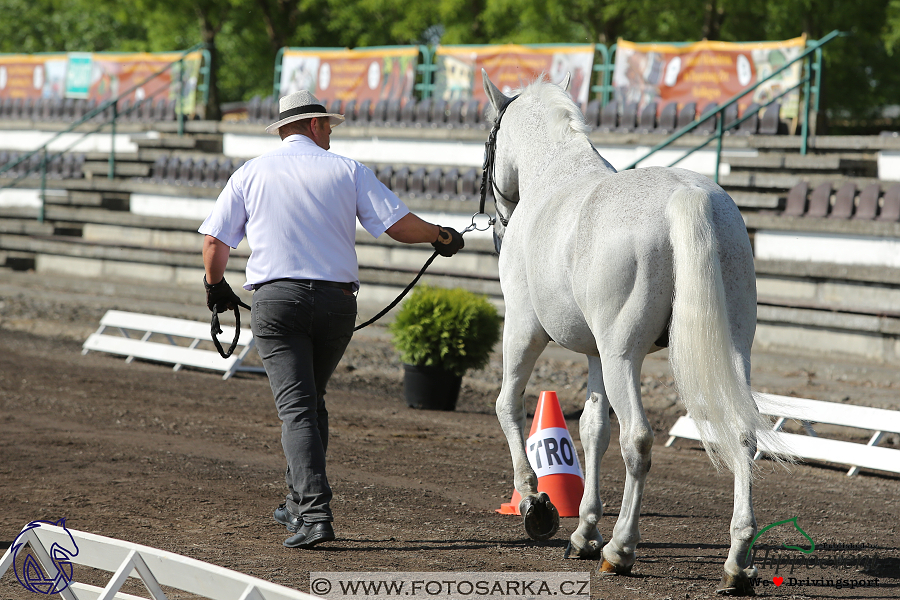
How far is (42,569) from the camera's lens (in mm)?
3611

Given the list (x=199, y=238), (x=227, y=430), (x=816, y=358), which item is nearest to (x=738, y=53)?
(x=816, y=358)

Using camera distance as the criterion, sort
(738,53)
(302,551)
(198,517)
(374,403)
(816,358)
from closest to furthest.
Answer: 1. (302,551)
2. (198,517)
3. (374,403)
4. (816,358)
5. (738,53)

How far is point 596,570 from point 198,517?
2.10 metres

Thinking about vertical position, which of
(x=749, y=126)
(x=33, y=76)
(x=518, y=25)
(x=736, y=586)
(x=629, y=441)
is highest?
(x=518, y=25)

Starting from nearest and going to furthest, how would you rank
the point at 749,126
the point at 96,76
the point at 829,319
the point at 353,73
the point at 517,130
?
the point at 517,130
the point at 829,319
the point at 749,126
the point at 353,73
the point at 96,76

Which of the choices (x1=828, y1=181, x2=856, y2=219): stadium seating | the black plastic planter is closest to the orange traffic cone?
the black plastic planter

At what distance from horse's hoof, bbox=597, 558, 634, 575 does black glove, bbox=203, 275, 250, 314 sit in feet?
6.82

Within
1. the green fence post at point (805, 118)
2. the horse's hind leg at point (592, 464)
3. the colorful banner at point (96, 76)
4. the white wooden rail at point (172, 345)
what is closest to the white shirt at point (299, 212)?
the horse's hind leg at point (592, 464)

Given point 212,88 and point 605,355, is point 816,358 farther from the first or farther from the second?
point 212,88

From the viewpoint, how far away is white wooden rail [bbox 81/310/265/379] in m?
10.5

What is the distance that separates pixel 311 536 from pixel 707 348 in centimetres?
199

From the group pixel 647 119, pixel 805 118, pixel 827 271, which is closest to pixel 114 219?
pixel 647 119

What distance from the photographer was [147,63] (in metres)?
24.2

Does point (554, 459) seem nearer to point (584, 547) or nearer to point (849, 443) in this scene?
point (584, 547)
